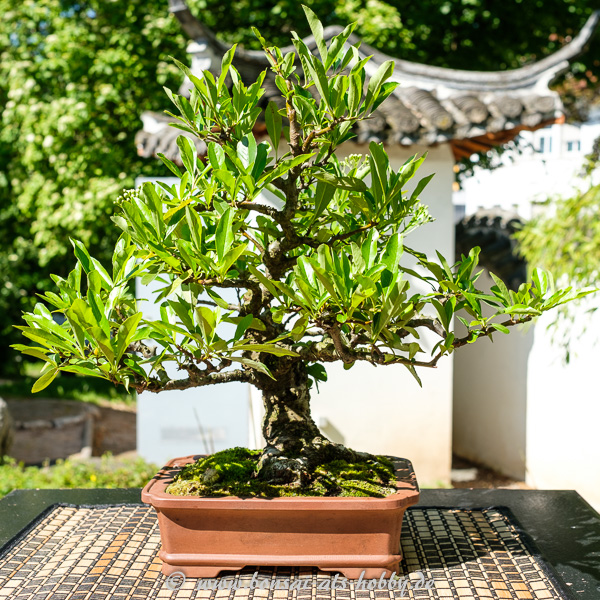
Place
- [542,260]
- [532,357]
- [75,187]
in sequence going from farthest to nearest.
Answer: [75,187], [532,357], [542,260]

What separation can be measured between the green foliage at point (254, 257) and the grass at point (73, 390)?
5.86 meters

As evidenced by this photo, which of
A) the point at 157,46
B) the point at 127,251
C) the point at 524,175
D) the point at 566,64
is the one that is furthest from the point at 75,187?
the point at 524,175

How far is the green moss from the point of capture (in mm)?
1015

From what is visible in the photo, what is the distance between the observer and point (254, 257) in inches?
40.1

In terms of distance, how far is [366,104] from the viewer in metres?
0.86

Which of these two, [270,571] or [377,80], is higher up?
[377,80]

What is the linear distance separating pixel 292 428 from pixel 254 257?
0.32 metres

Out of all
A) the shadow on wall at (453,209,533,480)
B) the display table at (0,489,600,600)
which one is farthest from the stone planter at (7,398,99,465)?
the display table at (0,489,600,600)

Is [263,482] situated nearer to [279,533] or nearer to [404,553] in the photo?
[279,533]

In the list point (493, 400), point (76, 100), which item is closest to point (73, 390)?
point (76, 100)

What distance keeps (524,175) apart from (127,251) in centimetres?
738

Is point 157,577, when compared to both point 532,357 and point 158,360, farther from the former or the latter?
point 532,357

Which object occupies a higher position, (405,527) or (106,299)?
(106,299)

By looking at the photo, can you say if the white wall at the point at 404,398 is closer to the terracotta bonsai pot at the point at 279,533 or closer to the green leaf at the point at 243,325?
the terracotta bonsai pot at the point at 279,533
